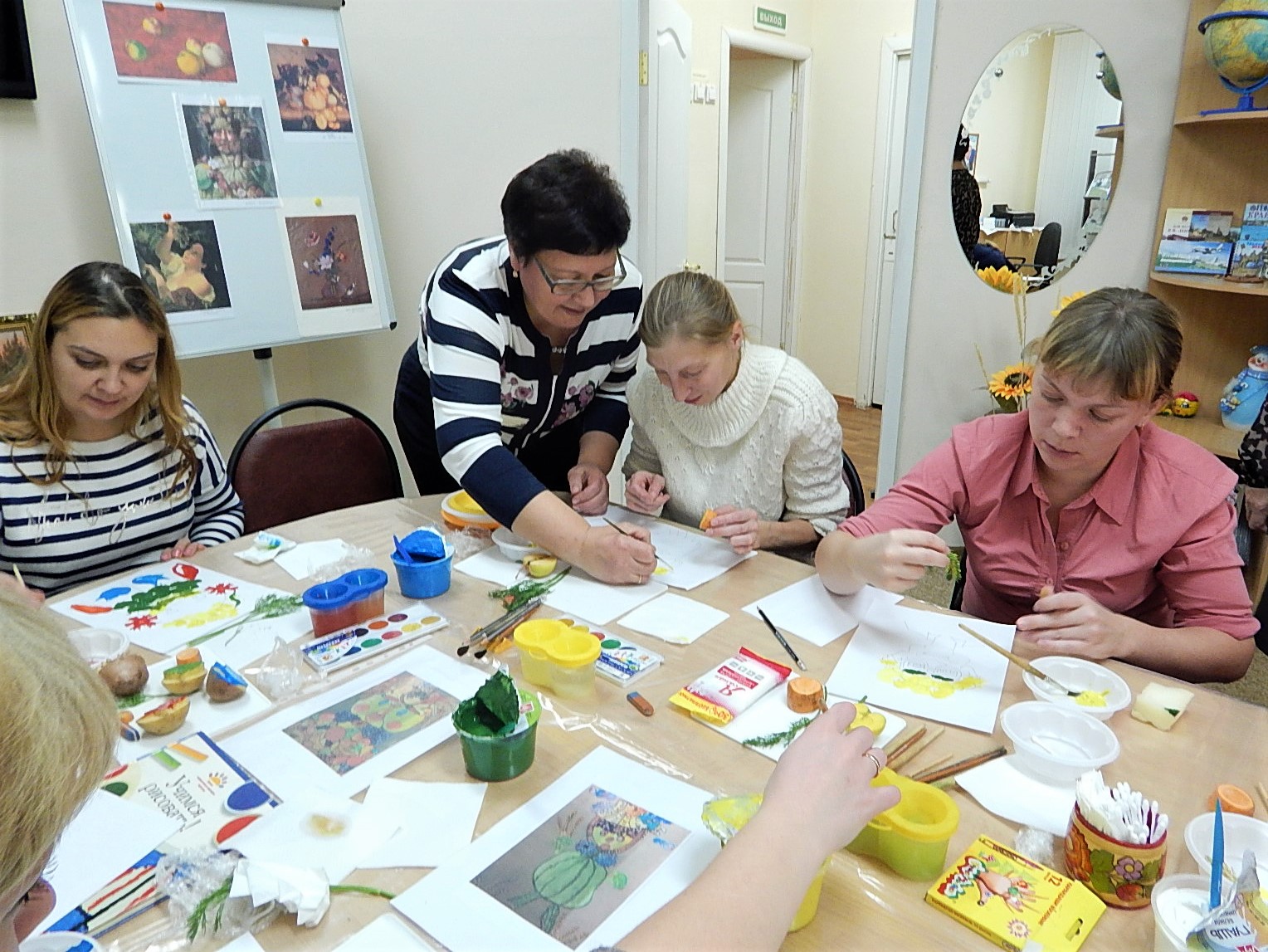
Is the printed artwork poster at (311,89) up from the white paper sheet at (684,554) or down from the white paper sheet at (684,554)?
up

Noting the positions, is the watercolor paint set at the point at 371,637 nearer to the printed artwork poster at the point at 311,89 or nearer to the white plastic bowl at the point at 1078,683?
the white plastic bowl at the point at 1078,683

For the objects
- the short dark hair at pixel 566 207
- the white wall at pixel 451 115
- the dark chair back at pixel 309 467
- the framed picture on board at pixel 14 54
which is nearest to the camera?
the short dark hair at pixel 566 207

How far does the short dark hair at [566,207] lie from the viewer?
1.44 m

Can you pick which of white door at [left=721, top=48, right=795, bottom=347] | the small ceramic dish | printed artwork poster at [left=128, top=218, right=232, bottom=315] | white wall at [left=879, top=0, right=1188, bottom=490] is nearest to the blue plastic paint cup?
the small ceramic dish

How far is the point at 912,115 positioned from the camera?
3.04 m

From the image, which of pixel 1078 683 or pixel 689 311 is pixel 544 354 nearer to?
pixel 689 311

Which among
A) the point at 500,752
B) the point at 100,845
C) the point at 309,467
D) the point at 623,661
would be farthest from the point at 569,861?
the point at 309,467

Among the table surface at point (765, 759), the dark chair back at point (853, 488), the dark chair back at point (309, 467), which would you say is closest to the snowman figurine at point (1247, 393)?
the dark chair back at point (853, 488)

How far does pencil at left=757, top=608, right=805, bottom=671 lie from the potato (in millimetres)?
880

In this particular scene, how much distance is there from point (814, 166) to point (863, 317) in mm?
1040

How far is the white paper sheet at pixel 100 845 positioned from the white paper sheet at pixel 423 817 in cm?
21

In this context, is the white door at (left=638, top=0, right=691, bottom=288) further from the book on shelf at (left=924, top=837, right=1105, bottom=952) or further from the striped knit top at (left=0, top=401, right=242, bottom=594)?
the book on shelf at (left=924, top=837, right=1105, bottom=952)

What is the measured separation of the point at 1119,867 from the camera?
2.53 feet

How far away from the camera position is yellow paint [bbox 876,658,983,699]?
1122mm
